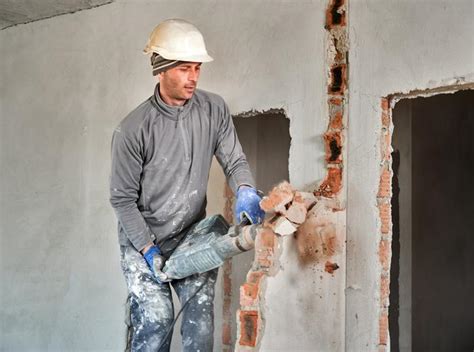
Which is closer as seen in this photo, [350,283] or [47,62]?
[350,283]

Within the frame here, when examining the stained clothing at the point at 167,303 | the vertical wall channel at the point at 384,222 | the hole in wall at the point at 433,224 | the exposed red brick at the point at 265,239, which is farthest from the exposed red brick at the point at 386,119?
the hole in wall at the point at 433,224

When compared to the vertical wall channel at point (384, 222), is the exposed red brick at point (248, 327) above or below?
below

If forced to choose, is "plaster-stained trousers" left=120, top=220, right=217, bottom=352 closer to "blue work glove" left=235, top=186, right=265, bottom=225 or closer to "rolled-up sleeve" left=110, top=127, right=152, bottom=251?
"rolled-up sleeve" left=110, top=127, right=152, bottom=251

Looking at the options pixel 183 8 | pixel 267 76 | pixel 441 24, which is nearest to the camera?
pixel 441 24

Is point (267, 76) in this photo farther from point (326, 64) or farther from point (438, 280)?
point (438, 280)

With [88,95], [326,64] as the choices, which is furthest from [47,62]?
[326,64]

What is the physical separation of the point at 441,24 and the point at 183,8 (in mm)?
1564

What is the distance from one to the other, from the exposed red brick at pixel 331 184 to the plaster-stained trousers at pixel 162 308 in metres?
0.65

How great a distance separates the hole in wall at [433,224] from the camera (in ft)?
16.7

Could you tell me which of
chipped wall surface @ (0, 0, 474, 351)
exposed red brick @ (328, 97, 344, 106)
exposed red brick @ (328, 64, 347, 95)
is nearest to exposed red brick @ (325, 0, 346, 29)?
chipped wall surface @ (0, 0, 474, 351)

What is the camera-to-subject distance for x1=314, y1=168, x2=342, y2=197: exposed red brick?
2.98 metres

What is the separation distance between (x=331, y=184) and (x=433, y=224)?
2501mm

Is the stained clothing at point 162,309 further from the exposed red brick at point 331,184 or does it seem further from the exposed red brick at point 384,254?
the exposed red brick at point 384,254

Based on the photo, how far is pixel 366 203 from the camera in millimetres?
2914
